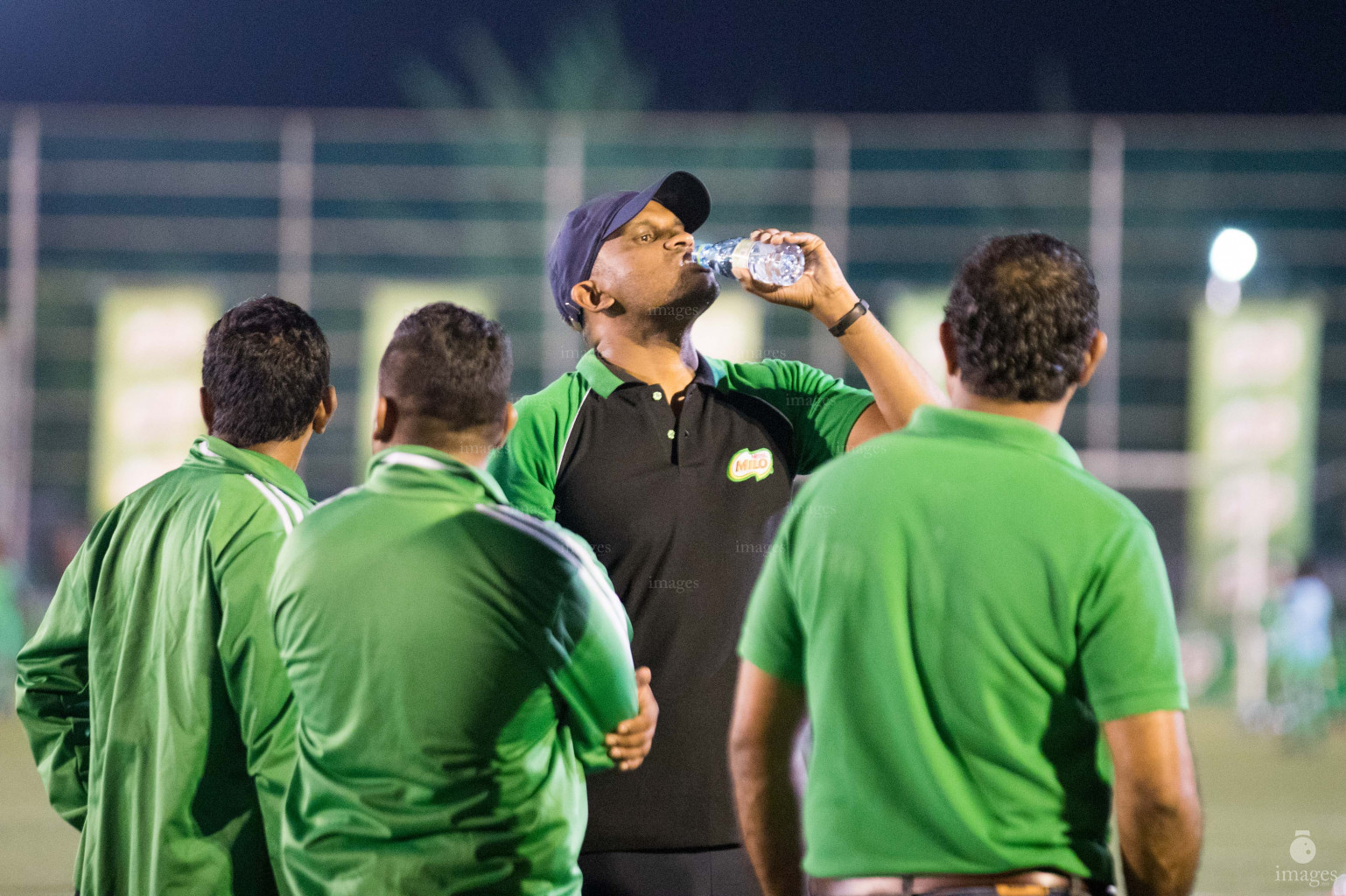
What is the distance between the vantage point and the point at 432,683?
197cm

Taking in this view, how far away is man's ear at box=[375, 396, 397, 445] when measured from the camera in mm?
2180

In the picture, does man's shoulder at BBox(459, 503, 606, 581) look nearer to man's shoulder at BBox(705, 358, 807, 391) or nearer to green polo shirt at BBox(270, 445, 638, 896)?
green polo shirt at BBox(270, 445, 638, 896)

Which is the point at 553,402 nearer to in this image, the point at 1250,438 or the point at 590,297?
the point at 590,297

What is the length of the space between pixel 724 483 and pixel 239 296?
1307 centimetres

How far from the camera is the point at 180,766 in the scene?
7.95ft

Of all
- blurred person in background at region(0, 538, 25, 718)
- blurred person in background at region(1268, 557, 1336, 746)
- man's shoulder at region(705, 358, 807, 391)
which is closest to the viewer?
man's shoulder at region(705, 358, 807, 391)

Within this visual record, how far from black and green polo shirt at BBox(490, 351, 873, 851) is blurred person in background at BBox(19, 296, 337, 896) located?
1.64 feet

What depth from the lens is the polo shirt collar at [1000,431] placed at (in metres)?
1.84

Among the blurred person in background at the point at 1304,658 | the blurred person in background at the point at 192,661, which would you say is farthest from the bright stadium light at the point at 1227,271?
the blurred person in background at the point at 192,661

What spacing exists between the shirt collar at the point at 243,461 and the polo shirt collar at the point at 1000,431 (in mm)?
1313

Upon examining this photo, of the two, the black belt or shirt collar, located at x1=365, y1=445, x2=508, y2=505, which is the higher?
shirt collar, located at x1=365, y1=445, x2=508, y2=505

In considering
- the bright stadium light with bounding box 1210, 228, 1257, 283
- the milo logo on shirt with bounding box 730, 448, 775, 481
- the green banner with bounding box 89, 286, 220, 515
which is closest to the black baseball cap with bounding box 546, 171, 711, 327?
the milo logo on shirt with bounding box 730, 448, 775, 481

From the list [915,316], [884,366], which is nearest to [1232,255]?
[915,316]

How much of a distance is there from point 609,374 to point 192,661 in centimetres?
104
